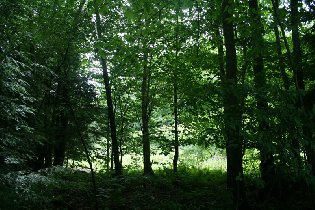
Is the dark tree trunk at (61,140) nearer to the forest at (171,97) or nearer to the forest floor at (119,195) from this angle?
the forest at (171,97)

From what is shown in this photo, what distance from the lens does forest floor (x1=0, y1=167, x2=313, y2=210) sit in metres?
6.24

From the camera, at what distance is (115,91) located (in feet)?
46.6

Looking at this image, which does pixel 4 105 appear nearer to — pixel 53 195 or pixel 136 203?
pixel 53 195

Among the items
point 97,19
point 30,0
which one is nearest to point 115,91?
point 97,19

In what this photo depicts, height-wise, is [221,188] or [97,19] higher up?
[97,19]

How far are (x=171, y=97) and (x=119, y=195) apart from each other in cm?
479

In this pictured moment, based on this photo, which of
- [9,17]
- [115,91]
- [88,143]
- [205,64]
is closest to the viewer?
[9,17]

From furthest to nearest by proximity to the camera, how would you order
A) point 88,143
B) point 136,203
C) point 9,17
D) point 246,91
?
1. point 88,143
2. point 136,203
3. point 9,17
4. point 246,91

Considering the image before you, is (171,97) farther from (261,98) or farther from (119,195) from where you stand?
(261,98)

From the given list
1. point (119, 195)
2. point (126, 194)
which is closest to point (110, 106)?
point (126, 194)

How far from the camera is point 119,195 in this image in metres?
9.03

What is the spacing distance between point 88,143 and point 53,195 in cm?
431

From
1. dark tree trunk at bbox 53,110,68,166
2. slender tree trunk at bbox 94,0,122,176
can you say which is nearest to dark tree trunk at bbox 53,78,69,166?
dark tree trunk at bbox 53,110,68,166

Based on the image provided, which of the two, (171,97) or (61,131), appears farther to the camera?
(171,97)
